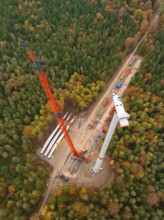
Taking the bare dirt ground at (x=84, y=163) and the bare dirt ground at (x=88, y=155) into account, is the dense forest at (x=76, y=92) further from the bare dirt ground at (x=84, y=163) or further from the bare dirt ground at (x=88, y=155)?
the bare dirt ground at (x=84, y=163)

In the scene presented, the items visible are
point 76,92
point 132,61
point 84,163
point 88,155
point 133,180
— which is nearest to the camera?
point 133,180

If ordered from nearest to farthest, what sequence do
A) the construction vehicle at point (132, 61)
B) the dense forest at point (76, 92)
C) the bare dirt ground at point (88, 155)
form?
the dense forest at point (76, 92), the bare dirt ground at point (88, 155), the construction vehicle at point (132, 61)

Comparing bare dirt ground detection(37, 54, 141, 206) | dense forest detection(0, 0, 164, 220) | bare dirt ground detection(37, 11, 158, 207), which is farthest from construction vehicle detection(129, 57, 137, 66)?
bare dirt ground detection(37, 54, 141, 206)

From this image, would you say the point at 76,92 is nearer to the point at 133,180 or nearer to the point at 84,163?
the point at 84,163

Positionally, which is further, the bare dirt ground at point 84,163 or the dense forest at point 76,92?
the bare dirt ground at point 84,163

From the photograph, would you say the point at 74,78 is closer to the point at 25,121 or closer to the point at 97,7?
the point at 25,121

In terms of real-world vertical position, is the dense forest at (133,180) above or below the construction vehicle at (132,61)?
below

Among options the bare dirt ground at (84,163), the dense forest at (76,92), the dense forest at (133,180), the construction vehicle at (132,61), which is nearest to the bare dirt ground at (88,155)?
the bare dirt ground at (84,163)

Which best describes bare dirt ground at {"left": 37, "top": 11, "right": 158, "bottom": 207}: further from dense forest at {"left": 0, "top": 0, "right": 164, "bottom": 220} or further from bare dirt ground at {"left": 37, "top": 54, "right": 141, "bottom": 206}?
dense forest at {"left": 0, "top": 0, "right": 164, "bottom": 220}

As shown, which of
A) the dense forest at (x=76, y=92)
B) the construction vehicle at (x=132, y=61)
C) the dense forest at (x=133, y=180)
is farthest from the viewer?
the construction vehicle at (x=132, y=61)

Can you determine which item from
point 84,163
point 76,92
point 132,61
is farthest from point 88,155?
point 132,61
